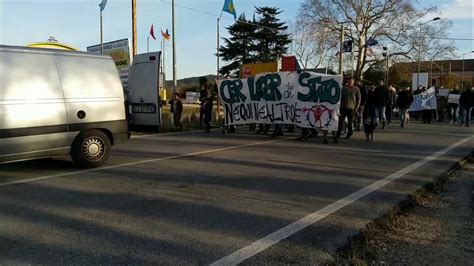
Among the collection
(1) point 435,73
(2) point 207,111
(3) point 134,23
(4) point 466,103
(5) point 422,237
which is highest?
(1) point 435,73

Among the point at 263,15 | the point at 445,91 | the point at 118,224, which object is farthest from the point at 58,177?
the point at 263,15

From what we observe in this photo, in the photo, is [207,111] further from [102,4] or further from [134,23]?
[102,4]

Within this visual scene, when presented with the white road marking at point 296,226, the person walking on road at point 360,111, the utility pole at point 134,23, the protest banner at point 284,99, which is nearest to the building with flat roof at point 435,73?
the person walking on road at point 360,111

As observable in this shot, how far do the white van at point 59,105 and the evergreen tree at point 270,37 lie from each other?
6459 centimetres

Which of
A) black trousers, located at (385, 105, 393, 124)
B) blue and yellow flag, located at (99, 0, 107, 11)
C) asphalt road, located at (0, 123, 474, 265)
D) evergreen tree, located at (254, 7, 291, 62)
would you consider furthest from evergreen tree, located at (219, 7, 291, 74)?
asphalt road, located at (0, 123, 474, 265)

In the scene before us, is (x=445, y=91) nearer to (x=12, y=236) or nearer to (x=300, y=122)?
(x=300, y=122)

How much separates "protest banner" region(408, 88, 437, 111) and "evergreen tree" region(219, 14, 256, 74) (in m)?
50.3

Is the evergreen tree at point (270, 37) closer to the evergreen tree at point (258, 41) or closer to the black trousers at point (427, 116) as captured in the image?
the evergreen tree at point (258, 41)

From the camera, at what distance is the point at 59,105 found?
7828mm

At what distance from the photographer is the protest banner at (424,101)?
2325cm

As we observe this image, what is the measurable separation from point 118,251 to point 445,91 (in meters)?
26.3

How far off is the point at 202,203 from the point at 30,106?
3.39 metres

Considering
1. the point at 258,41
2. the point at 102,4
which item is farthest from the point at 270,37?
the point at 102,4

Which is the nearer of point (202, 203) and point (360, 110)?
point (202, 203)
